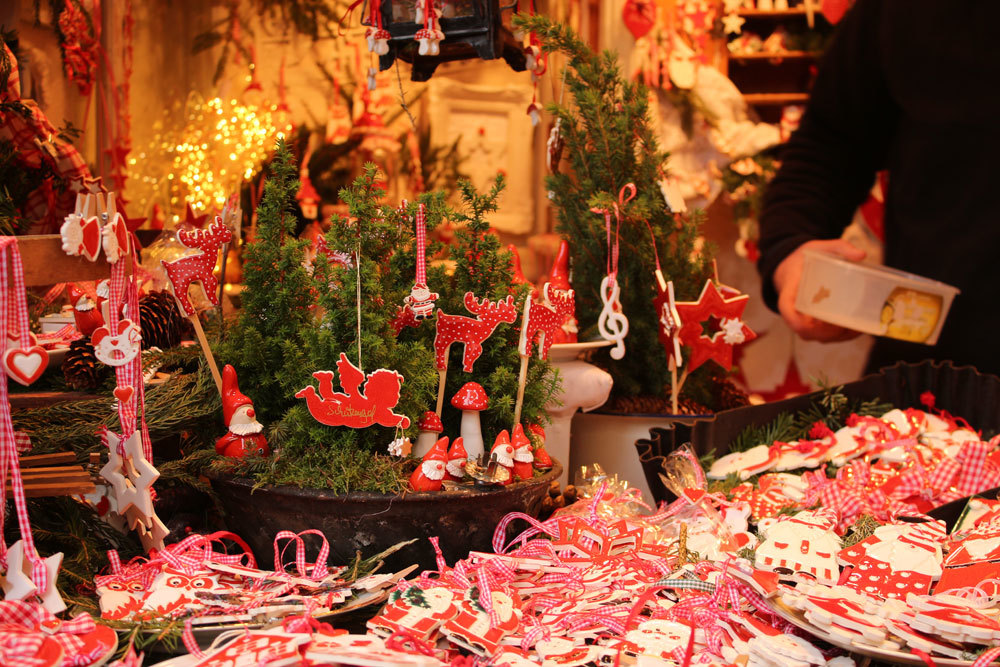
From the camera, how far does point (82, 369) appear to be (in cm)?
100

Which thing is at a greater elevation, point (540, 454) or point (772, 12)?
point (772, 12)

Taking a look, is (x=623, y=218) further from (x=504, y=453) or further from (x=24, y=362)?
(x=24, y=362)

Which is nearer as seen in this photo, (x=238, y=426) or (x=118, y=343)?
(x=118, y=343)

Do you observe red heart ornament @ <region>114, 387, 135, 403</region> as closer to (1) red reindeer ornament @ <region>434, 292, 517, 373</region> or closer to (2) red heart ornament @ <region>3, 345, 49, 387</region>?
(2) red heart ornament @ <region>3, 345, 49, 387</region>

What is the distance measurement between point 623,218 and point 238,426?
714 millimetres

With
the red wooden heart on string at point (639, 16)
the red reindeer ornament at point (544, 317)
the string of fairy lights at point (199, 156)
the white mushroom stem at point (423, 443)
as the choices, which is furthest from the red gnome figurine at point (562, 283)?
the red wooden heart on string at point (639, 16)

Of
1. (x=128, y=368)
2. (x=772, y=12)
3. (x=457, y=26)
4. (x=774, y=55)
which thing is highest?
(x=772, y=12)

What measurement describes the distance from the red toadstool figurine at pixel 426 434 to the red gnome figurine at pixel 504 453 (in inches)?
2.8

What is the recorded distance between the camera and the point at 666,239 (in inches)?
57.1

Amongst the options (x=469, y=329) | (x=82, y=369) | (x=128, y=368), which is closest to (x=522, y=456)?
(x=469, y=329)

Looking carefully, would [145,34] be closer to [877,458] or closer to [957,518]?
[877,458]

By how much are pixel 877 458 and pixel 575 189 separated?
633mm

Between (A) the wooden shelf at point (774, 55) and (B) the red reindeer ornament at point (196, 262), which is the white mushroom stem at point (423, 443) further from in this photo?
(A) the wooden shelf at point (774, 55)

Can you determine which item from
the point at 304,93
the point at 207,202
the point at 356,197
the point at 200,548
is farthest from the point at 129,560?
the point at 304,93
